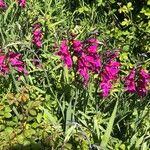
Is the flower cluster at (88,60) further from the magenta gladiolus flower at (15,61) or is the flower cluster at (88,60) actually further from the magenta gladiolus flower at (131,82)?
the magenta gladiolus flower at (15,61)

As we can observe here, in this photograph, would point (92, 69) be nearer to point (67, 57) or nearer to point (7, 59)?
point (67, 57)

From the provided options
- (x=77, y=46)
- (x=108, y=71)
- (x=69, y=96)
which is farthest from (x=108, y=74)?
(x=69, y=96)

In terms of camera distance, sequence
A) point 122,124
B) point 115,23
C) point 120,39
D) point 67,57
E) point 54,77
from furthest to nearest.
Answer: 1. point 115,23
2. point 120,39
3. point 54,77
4. point 122,124
5. point 67,57

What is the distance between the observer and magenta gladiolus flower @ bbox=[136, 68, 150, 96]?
8.07 ft

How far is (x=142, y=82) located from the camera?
2510 mm

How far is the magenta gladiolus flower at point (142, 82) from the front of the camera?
2461 millimetres

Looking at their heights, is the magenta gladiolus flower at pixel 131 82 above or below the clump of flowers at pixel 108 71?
below

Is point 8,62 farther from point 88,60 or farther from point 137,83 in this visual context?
point 137,83

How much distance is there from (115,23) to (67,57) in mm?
2055

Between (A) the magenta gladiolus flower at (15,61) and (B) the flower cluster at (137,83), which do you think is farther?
(A) the magenta gladiolus flower at (15,61)

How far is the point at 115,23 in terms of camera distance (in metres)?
4.41

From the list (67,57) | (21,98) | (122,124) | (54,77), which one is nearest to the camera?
(67,57)

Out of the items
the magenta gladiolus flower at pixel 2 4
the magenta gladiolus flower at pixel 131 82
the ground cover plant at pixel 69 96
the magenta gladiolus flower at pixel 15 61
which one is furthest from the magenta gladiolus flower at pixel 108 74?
the magenta gladiolus flower at pixel 2 4

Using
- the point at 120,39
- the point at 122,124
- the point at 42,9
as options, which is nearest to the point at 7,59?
the point at 122,124
